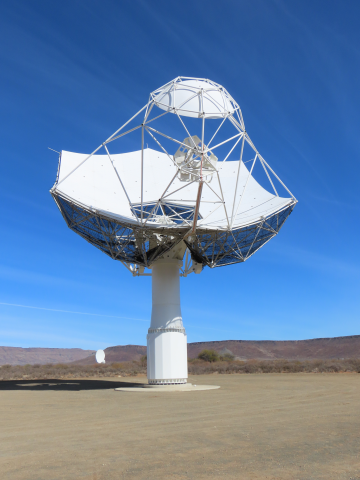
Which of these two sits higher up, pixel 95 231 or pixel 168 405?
pixel 95 231

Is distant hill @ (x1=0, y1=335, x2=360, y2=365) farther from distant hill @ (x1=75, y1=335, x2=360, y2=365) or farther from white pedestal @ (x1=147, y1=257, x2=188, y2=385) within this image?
white pedestal @ (x1=147, y1=257, x2=188, y2=385)

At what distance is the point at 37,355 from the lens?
174500 millimetres

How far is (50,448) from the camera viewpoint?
9.74m

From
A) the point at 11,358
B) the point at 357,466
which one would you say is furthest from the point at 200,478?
the point at 11,358

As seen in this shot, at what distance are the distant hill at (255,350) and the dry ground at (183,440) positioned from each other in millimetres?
104534

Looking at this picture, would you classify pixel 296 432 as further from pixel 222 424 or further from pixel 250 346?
pixel 250 346

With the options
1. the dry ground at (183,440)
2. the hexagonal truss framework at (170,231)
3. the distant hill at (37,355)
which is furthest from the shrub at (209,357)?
the distant hill at (37,355)

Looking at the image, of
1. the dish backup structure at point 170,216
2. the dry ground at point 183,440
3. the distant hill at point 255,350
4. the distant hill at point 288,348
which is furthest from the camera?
the distant hill at point 255,350

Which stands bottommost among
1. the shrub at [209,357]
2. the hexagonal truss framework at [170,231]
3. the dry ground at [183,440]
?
the dry ground at [183,440]

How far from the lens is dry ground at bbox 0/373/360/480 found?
7.46 m

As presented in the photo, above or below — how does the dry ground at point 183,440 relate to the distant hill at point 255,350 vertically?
below

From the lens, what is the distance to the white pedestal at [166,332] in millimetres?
25969

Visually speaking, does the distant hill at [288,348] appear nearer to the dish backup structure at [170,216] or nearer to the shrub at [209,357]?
the shrub at [209,357]

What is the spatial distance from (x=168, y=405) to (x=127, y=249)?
10.6 m
